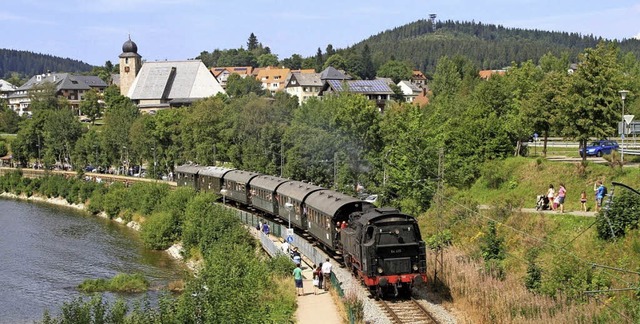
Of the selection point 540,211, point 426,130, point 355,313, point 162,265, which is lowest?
point 162,265

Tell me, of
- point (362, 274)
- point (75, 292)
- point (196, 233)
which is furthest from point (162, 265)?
point (362, 274)

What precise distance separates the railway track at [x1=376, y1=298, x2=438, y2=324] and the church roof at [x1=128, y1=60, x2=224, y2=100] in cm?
12502

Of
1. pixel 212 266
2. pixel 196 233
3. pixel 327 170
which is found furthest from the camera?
pixel 327 170

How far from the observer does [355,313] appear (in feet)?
86.6

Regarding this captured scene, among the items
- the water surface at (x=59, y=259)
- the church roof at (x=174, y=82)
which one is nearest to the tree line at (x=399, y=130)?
the water surface at (x=59, y=259)

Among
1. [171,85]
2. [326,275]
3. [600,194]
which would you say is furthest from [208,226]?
[171,85]

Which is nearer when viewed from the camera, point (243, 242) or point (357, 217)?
point (357, 217)

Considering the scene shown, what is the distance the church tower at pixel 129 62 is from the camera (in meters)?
165

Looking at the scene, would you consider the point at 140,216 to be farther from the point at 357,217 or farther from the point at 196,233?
the point at 357,217

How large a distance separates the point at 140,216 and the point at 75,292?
29689 millimetres

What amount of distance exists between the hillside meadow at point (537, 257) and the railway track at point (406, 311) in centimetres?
154

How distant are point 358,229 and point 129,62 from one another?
144149 mm

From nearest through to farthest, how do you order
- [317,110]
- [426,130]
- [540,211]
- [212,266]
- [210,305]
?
[210,305] → [212,266] → [540,211] → [426,130] → [317,110]

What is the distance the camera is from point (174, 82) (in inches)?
6156
